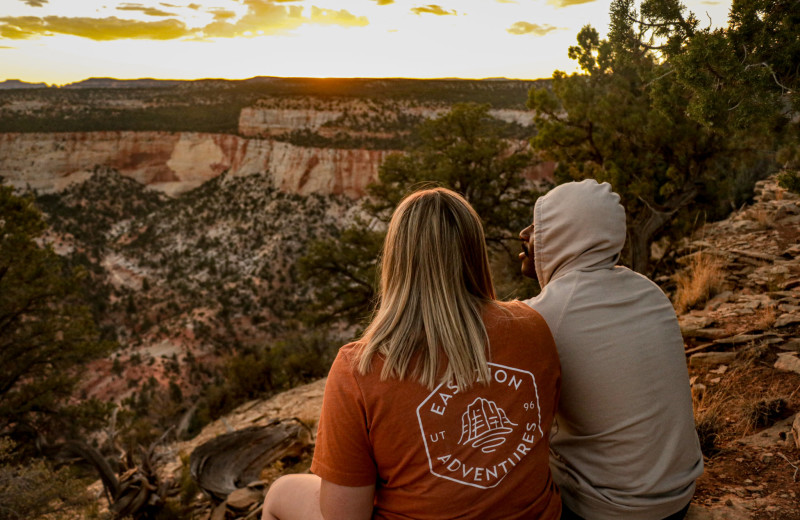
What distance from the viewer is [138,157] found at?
42.3 m

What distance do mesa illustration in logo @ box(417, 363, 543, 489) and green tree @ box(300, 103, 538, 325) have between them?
11.7 m

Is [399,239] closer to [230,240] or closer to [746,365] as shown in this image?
[746,365]

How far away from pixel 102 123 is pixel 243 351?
31311mm

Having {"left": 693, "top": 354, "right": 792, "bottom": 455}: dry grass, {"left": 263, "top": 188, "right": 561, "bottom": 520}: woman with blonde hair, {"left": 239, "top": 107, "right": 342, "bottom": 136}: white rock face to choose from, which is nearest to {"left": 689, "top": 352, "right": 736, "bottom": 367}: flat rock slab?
{"left": 693, "top": 354, "right": 792, "bottom": 455}: dry grass

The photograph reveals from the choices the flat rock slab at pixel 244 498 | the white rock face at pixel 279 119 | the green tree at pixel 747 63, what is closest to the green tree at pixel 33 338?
the flat rock slab at pixel 244 498

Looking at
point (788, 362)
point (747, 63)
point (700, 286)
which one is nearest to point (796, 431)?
point (788, 362)

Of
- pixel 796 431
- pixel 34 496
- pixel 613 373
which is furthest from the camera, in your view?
pixel 34 496

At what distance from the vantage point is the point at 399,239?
170 centimetres

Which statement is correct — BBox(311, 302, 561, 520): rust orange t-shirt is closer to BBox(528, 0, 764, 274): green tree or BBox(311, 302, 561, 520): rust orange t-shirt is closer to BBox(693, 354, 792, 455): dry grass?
BBox(693, 354, 792, 455): dry grass

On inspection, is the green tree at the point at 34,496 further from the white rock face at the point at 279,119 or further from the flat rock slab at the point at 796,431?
the white rock face at the point at 279,119

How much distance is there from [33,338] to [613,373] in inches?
509

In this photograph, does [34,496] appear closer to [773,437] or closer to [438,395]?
[438,395]

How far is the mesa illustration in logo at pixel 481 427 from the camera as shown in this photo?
5.08 feet

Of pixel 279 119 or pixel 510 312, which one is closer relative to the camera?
pixel 510 312
